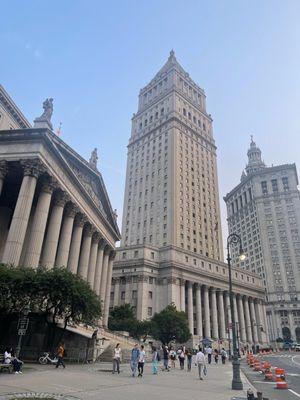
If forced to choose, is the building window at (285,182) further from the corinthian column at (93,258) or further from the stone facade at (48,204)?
the corinthian column at (93,258)

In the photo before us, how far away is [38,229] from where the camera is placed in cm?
3303

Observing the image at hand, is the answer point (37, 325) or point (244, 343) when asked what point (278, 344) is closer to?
point (244, 343)

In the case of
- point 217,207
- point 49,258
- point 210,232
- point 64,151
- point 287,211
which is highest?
point 287,211

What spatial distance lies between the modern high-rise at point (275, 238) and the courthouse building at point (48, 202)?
106896 millimetres

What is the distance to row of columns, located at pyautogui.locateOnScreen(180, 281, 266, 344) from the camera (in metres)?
84.4

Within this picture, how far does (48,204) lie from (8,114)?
100 feet

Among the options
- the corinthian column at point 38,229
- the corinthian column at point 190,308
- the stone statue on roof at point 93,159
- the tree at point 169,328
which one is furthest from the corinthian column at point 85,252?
the corinthian column at point 190,308

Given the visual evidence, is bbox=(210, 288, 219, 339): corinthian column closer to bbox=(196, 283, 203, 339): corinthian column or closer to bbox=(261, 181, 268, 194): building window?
bbox=(196, 283, 203, 339): corinthian column

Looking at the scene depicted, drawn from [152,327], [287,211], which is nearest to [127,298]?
[152,327]

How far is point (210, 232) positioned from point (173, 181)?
71.6 feet

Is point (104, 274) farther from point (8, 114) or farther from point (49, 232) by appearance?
point (8, 114)

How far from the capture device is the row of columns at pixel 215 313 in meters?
84.4

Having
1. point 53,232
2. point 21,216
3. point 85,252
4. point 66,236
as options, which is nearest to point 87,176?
point 85,252

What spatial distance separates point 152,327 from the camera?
61812 mm
